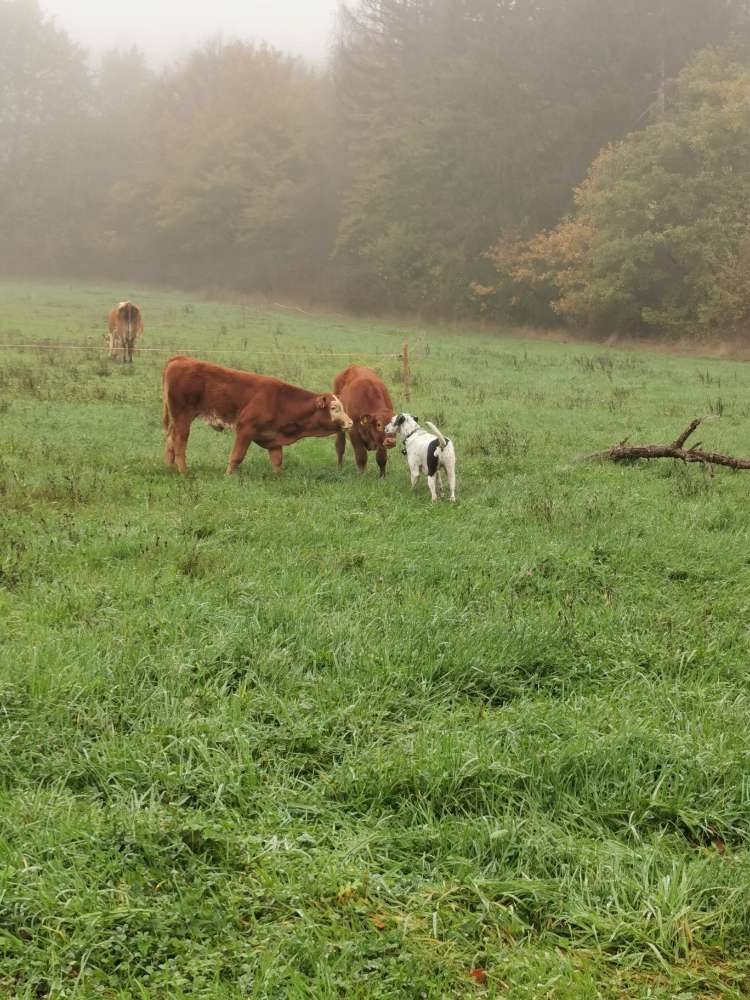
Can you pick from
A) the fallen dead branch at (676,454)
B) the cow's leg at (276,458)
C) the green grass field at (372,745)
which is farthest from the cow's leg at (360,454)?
the fallen dead branch at (676,454)

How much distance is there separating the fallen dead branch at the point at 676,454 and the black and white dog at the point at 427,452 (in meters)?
2.29

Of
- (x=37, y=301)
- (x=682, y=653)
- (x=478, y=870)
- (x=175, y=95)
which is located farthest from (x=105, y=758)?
(x=175, y=95)

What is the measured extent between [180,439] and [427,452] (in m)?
3.01

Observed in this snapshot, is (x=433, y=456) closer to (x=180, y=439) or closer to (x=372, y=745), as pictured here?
(x=180, y=439)

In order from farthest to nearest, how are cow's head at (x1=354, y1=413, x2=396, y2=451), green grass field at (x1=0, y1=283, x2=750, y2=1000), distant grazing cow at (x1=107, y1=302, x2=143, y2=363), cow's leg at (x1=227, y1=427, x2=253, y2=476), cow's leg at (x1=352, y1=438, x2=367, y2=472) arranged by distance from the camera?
1. distant grazing cow at (x1=107, y1=302, x2=143, y2=363)
2. cow's leg at (x1=352, y1=438, x2=367, y2=472)
3. cow's head at (x1=354, y1=413, x2=396, y2=451)
4. cow's leg at (x1=227, y1=427, x2=253, y2=476)
5. green grass field at (x1=0, y1=283, x2=750, y2=1000)

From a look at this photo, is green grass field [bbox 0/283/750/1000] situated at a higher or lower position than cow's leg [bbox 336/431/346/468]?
lower

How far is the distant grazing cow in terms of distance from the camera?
19750 millimetres

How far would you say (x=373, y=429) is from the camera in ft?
30.8

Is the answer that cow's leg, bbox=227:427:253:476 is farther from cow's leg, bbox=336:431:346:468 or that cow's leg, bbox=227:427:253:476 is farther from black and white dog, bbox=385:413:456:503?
black and white dog, bbox=385:413:456:503

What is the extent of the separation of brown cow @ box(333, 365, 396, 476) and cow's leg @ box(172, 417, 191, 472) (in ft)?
6.03

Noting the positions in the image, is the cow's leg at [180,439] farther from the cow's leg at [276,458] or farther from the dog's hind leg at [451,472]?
the dog's hind leg at [451,472]

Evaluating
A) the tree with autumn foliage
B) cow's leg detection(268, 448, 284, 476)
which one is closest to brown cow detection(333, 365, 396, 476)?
cow's leg detection(268, 448, 284, 476)

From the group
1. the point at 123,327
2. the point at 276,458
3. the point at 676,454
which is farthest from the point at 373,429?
the point at 123,327

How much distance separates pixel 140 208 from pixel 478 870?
66.7m
